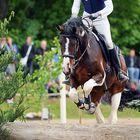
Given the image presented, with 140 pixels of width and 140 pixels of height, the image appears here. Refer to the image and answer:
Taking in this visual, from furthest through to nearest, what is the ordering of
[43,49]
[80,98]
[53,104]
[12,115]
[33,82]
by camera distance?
[43,49] < [53,104] < [33,82] < [80,98] < [12,115]

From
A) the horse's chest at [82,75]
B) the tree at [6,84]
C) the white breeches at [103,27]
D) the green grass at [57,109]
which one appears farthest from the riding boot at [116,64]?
the tree at [6,84]

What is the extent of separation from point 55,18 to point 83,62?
1744cm

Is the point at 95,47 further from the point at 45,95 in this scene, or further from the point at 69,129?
the point at 45,95

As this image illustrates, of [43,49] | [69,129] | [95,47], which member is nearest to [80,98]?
[95,47]

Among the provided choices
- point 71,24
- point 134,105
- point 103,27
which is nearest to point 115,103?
point 134,105

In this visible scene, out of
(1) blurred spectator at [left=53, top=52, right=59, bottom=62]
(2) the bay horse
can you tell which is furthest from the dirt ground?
(1) blurred spectator at [left=53, top=52, right=59, bottom=62]

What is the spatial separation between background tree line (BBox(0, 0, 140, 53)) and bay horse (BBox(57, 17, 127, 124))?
52.8 feet

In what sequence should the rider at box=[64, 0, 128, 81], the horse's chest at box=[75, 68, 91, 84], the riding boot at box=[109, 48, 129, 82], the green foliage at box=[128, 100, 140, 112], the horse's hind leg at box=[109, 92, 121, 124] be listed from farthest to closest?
the green foliage at box=[128, 100, 140, 112], the horse's hind leg at box=[109, 92, 121, 124], the riding boot at box=[109, 48, 129, 82], the rider at box=[64, 0, 128, 81], the horse's chest at box=[75, 68, 91, 84]

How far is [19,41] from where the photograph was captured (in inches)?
1165

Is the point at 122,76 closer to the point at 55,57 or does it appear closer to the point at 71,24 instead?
the point at 71,24

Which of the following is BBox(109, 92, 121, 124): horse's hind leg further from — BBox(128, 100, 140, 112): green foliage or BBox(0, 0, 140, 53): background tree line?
BBox(0, 0, 140, 53): background tree line

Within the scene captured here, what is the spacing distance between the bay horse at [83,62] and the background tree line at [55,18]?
52.8 ft

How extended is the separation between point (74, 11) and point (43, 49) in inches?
423

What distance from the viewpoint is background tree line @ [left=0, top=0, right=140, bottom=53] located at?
1205 inches
